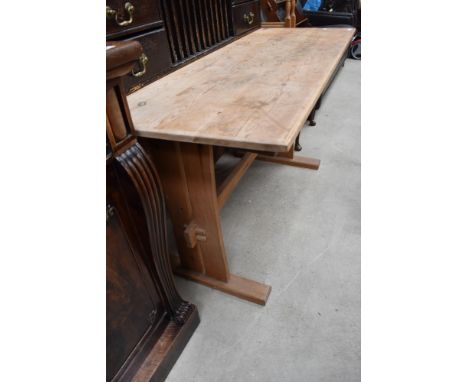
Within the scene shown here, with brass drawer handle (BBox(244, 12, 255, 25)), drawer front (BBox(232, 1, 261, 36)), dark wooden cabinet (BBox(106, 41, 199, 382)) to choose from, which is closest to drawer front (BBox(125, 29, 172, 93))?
dark wooden cabinet (BBox(106, 41, 199, 382))

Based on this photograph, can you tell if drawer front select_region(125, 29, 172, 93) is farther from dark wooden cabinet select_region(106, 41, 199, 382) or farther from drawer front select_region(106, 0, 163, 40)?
dark wooden cabinet select_region(106, 41, 199, 382)

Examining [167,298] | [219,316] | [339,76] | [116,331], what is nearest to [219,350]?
[219,316]

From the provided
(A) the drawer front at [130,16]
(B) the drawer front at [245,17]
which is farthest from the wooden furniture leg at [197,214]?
(B) the drawer front at [245,17]

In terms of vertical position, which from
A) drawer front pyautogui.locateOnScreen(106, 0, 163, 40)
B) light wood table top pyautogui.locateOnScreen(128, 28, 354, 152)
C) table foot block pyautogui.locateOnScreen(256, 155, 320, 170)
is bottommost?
table foot block pyautogui.locateOnScreen(256, 155, 320, 170)

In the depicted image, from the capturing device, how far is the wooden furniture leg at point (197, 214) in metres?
1.00

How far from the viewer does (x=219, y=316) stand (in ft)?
4.18

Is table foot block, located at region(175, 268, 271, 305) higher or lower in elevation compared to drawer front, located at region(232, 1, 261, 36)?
lower

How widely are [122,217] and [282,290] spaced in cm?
83

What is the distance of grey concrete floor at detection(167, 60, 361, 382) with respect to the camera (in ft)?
3.65

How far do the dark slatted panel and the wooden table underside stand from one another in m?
0.06

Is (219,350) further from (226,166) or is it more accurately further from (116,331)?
(226,166)

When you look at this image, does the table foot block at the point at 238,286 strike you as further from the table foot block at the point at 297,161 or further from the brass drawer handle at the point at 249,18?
the brass drawer handle at the point at 249,18

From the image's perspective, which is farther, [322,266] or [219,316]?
[322,266]

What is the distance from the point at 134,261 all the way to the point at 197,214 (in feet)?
1.07
